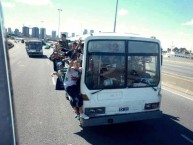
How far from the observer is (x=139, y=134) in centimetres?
656

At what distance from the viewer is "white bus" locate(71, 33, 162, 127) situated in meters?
6.10

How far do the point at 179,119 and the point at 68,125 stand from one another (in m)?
3.70

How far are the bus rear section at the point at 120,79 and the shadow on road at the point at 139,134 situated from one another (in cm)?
44

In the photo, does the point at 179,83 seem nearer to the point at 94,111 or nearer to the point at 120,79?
the point at 120,79

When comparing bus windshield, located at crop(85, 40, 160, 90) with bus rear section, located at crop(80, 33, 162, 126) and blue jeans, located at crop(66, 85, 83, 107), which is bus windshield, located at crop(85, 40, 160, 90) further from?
blue jeans, located at crop(66, 85, 83, 107)

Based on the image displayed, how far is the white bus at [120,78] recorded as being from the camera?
6.10 metres

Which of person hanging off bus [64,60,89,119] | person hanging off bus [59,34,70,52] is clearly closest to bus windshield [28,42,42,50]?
person hanging off bus [59,34,70,52]

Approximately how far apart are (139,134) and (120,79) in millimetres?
1566

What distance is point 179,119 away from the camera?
805cm

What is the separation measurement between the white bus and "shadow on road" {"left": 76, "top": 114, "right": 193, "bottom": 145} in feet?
1.42

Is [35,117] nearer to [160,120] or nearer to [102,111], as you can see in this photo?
[102,111]

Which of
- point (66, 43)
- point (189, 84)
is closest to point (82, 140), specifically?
point (66, 43)

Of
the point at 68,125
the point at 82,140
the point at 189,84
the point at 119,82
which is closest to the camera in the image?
the point at 82,140

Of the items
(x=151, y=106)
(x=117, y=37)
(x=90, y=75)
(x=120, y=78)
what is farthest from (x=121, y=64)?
(x=151, y=106)
